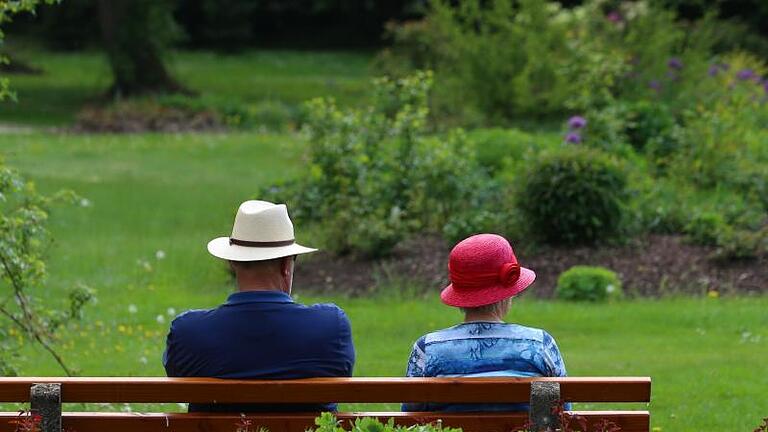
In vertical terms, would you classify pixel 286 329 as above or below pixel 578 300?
above

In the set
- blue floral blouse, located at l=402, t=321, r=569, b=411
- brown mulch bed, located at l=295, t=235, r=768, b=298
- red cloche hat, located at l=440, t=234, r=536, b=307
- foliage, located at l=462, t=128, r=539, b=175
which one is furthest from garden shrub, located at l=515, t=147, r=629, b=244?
blue floral blouse, located at l=402, t=321, r=569, b=411

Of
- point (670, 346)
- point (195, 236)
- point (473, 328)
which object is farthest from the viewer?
point (195, 236)

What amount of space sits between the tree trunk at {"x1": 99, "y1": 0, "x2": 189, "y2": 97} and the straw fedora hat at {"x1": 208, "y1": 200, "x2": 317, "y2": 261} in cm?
2469

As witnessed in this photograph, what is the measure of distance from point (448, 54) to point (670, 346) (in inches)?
528

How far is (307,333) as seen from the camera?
4.44m

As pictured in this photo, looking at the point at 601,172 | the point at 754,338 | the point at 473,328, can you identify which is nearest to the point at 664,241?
the point at 601,172

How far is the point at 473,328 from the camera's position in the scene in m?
4.58

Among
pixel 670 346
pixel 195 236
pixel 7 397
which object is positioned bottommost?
pixel 195 236

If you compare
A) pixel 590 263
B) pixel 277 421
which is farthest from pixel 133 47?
pixel 277 421

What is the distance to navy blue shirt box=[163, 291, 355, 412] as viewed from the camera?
442cm

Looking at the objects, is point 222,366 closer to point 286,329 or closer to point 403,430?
point 286,329

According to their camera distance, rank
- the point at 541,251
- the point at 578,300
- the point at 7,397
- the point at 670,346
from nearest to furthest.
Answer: the point at 7,397 < the point at 670,346 < the point at 578,300 < the point at 541,251

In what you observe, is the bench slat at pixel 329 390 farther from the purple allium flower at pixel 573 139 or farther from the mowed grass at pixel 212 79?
the mowed grass at pixel 212 79

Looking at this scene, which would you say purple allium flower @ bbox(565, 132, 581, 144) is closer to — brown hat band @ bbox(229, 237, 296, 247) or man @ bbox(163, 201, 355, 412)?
brown hat band @ bbox(229, 237, 296, 247)
